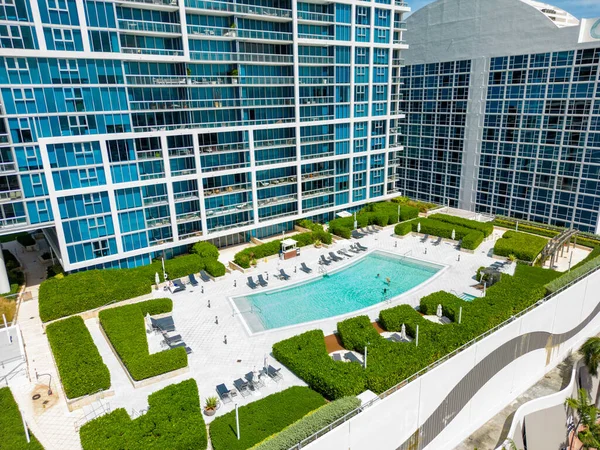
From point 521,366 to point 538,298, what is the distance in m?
5.63

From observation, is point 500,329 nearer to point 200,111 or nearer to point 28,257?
point 200,111

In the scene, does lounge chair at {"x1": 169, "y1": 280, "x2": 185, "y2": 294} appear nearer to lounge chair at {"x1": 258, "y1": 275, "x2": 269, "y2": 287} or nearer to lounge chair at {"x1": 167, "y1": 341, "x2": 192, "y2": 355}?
lounge chair at {"x1": 258, "y1": 275, "x2": 269, "y2": 287}

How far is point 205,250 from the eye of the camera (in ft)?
139

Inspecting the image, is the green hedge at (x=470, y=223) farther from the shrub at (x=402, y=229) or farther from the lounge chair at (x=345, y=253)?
the lounge chair at (x=345, y=253)

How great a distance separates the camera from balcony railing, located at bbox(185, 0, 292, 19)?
39188 mm

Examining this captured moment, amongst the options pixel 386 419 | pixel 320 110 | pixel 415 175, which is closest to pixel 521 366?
pixel 386 419

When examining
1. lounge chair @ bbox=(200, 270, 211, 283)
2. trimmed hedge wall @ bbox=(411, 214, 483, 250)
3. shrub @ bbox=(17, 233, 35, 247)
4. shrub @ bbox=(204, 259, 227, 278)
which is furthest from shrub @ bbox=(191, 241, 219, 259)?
trimmed hedge wall @ bbox=(411, 214, 483, 250)

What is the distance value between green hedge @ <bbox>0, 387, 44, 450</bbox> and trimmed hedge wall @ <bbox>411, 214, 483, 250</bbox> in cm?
4083

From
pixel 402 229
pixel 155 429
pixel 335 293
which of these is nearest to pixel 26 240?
pixel 335 293

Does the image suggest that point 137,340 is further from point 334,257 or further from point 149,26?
point 149,26

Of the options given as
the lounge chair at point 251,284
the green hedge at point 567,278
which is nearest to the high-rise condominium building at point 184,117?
the lounge chair at point 251,284

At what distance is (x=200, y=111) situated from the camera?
4203 cm

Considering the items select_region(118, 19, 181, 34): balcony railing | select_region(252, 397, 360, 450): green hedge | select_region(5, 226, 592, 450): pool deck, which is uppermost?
select_region(118, 19, 181, 34): balcony railing

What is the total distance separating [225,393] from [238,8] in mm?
36209
